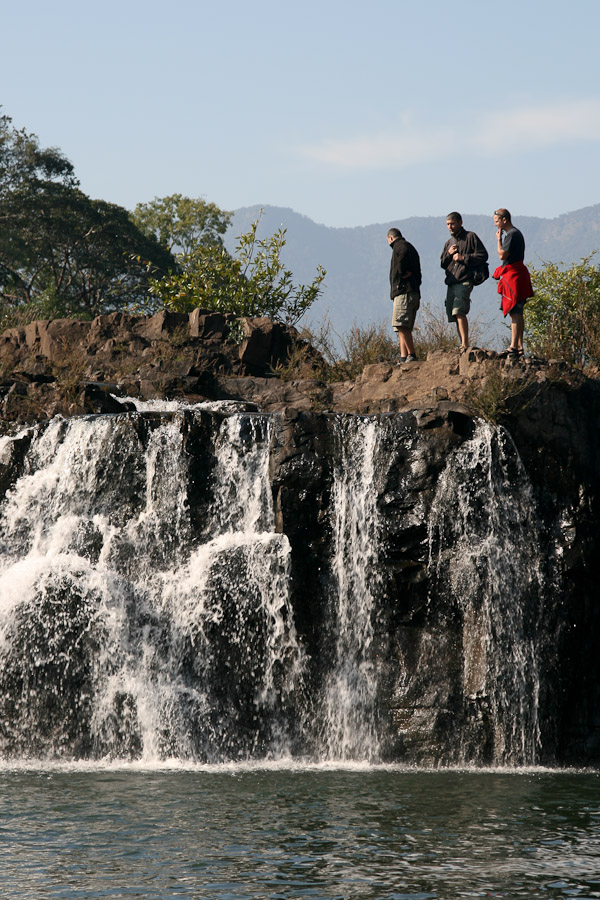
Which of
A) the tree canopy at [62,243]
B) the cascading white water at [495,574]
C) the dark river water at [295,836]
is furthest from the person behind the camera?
the tree canopy at [62,243]

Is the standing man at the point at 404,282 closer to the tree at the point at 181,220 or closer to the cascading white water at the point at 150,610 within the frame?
the cascading white water at the point at 150,610

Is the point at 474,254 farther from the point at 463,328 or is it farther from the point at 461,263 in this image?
the point at 463,328

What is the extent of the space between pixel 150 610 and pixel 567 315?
46.1 feet

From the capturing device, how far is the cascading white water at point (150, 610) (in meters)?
15.6

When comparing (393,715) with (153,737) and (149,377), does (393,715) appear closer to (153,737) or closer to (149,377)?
(153,737)

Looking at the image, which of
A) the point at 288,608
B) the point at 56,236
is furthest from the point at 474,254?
the point at 56,236

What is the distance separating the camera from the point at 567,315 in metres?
26.2

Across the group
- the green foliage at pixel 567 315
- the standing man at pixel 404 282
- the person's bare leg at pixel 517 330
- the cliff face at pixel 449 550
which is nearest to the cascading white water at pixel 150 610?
the cliff face at pixel 449 550

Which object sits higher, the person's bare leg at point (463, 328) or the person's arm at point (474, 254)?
the person's arm at point (474, 254)

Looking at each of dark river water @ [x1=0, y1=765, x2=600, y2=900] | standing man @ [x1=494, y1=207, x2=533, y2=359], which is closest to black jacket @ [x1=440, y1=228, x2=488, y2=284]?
standing man @ [x1=494, y1=207, x2=533, y2=359]

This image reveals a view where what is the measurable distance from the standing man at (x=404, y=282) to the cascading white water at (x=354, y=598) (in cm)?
353

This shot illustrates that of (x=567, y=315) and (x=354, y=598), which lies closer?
(x=354, y=598)

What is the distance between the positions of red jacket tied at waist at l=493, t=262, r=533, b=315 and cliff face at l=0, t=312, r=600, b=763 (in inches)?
52.8

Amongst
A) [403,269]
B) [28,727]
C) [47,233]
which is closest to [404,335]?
[403,269]
